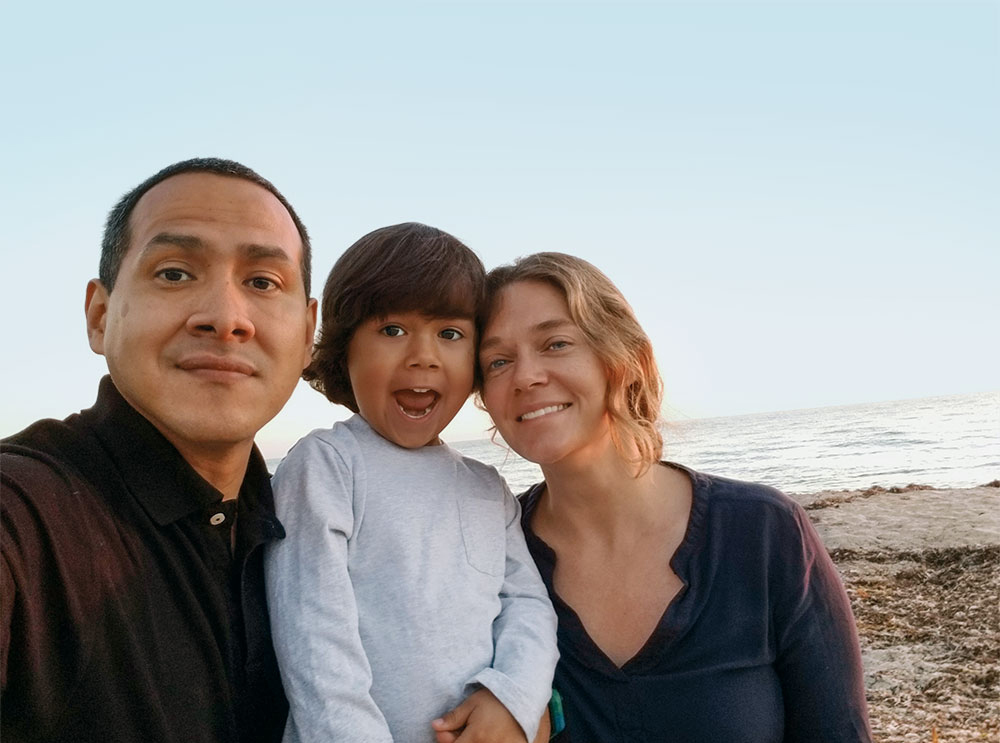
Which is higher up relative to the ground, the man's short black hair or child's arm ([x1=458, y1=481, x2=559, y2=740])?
the man's short black hair

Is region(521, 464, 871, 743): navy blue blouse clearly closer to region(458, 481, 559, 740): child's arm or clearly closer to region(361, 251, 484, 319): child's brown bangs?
region(458, 481, 559, 740): child's arm

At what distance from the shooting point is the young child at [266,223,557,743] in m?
2.05

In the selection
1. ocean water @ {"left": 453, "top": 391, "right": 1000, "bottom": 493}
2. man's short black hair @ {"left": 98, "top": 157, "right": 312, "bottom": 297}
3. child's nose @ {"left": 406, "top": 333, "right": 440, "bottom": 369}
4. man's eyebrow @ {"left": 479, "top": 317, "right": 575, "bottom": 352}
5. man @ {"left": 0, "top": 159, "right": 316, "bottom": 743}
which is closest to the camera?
man @ {"left": 0, "top": 159, "right": 316, "bottom": 743}

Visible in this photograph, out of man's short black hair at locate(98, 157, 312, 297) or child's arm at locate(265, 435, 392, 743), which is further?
man's short black hair at locate(98, 157, 312, 297)

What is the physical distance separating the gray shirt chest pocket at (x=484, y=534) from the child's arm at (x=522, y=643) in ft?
0.30

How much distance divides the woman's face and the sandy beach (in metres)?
2.80

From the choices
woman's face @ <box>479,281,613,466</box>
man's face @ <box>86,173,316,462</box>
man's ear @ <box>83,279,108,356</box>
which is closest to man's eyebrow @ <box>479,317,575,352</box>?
woman's face @ <box>479,281,613,466</box>

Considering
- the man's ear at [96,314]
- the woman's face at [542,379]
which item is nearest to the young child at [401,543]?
the woman's face at [542,379]

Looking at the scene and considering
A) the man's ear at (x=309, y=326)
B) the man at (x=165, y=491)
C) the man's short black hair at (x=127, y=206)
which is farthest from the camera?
the man's ear at (x=309, y=326)

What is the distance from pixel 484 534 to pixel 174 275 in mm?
1305

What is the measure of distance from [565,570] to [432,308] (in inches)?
43.8

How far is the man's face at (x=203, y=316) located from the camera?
1993 millimetres

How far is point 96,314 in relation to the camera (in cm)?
217

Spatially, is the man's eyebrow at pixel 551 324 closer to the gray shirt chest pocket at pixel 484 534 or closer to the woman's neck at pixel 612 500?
the woman's neck at pixel 612 500
